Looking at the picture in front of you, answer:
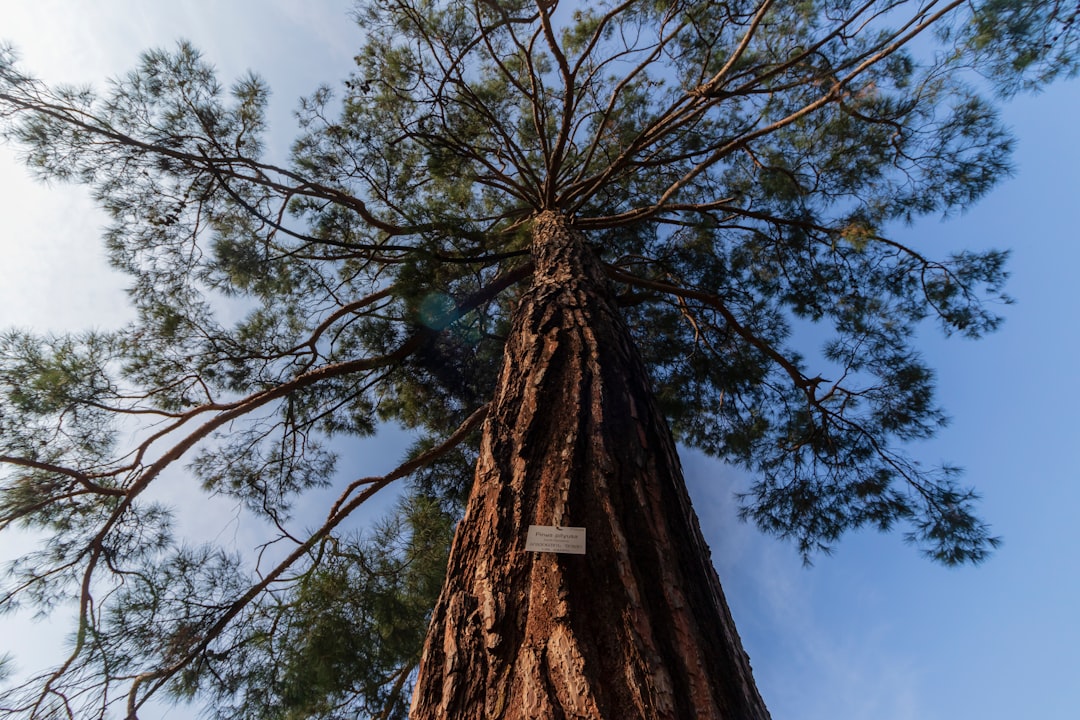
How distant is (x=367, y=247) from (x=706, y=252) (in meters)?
2.67

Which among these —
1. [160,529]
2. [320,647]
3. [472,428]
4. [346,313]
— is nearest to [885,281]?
[472,428]

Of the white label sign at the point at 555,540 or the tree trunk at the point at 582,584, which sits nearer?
the tree trunk at the point at 582,584

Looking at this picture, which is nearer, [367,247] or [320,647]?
[320,647]

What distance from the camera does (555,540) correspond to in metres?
1.04

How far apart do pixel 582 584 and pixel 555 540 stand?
0.10 m

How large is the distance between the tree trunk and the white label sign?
2cm

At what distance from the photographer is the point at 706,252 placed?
4117mm

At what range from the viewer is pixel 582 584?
3.20 ft

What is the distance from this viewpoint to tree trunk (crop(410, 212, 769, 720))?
32.8 inches

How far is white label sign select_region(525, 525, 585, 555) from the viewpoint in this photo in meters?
1.02

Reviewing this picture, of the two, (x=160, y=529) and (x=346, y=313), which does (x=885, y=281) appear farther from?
(x=160, y=529)

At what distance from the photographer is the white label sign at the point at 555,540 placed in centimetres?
102

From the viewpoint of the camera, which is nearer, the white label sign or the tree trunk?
the tree trunk

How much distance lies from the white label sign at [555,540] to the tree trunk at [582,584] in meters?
0.02
